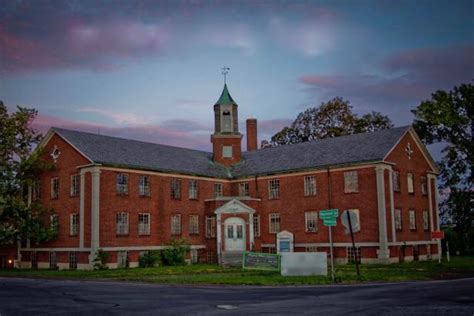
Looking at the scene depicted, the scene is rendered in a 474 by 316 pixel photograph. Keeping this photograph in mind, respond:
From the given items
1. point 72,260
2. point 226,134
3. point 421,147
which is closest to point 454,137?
point 421,147

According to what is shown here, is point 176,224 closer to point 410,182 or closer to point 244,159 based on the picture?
point 244,159

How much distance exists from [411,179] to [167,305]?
32572mm

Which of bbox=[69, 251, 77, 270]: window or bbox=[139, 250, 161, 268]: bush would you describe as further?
bbox=[139, 250, 161, 268]: bush

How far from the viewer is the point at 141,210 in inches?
1642

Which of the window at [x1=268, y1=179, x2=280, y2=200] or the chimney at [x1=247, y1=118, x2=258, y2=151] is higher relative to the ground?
the chimney at [x1=247, y1=118, x2=258, y2=151]

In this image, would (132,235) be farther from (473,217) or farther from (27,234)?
(473,217)

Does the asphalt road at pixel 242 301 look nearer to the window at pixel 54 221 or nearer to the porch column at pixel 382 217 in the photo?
the porch column at pixel 382 217

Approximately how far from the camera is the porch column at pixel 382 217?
3938 centimetres

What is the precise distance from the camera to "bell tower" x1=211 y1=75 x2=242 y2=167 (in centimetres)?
5172

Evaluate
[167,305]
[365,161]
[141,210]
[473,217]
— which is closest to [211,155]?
[141,210]

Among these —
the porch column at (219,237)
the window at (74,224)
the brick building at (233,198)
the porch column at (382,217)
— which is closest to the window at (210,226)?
the brick building at (233,198)

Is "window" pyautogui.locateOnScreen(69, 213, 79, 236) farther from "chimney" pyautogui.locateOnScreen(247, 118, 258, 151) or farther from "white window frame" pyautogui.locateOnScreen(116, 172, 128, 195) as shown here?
"chimney" pyautogui.locateOnScreen(247, 118, 258, 151)

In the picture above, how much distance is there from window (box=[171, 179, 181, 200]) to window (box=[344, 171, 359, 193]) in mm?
12964

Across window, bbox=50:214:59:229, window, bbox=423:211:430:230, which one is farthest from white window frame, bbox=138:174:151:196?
window, bbox=423:211:430:230
